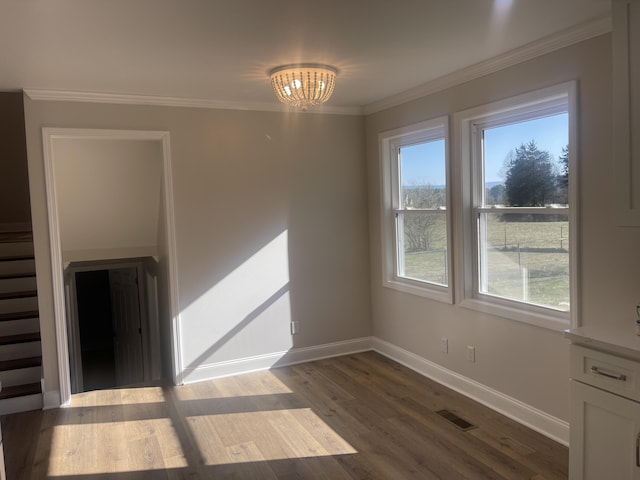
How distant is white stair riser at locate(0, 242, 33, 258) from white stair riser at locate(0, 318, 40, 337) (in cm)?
93

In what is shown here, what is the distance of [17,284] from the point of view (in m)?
4.57

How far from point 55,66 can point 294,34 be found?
59.9 inches

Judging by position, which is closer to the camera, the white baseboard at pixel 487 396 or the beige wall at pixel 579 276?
the beige wall at pixel 579 276

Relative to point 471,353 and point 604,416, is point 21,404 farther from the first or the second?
point 604,416

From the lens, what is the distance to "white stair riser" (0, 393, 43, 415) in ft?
12.0

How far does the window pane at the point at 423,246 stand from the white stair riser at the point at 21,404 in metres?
3.09

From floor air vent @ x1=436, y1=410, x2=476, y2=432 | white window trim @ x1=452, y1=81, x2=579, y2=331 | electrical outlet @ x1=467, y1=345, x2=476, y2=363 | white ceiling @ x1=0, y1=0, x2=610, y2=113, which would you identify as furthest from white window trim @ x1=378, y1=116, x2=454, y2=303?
floor air vent @ x1=436, y1=410, x2=476, y2=432

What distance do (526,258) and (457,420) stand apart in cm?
116

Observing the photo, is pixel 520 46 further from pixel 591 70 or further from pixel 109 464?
pixel 109 464

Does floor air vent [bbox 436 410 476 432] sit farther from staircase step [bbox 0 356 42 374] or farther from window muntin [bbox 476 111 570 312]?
staircase step [bbox 0 356 42 374]

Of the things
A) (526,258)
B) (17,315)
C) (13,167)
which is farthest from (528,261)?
(13,167)

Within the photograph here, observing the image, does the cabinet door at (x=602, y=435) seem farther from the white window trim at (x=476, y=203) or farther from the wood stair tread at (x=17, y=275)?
the wood stair tread at (x=17, y=275)

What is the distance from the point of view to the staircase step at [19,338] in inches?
159

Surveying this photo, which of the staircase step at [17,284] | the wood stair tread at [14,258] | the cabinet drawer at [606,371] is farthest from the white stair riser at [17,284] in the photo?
the cabinet drawer at [606,371]
